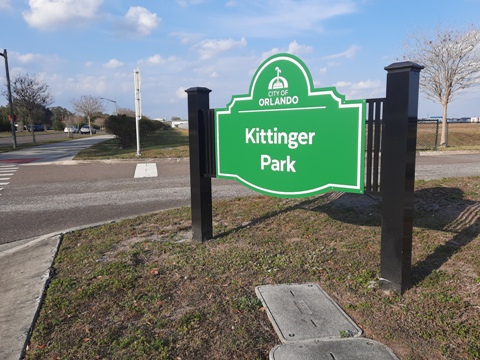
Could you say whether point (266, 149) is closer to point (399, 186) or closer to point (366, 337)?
point (399, 186)

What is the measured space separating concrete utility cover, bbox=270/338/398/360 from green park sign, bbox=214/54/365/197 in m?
1.34

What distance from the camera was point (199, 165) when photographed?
5.02 metres

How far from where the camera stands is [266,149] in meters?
4.33

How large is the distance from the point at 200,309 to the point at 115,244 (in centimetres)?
222

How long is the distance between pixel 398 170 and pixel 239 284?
1.67 m

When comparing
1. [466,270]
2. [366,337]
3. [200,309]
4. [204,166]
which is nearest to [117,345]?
[200,309]

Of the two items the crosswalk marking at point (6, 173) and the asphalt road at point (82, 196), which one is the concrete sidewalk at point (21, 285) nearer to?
the asphalt road at point (82, 196)

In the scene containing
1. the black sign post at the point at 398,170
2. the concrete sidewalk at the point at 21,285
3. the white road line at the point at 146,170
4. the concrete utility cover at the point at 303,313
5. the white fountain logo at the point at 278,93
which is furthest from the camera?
the white road line at the point at 146,170

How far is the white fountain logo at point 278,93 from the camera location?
3996 millimetres

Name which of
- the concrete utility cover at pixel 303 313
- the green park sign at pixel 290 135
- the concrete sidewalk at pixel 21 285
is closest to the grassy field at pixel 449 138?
the green park sign at pixel 290 135

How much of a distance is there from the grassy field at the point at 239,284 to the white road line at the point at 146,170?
5.75 metres

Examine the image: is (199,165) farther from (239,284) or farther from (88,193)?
(88,193)

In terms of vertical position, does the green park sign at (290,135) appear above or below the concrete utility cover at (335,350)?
above

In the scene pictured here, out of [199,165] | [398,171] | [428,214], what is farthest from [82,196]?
[398,171]
